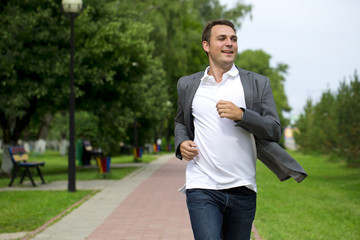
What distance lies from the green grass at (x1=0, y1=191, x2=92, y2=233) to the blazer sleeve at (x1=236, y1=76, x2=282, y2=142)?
6210mm

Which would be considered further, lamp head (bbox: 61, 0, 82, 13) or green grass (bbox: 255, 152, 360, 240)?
lamp head (bbox: 61, 0, 82, 13)

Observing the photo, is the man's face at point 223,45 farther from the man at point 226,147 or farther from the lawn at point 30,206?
the lawn at point 30,206

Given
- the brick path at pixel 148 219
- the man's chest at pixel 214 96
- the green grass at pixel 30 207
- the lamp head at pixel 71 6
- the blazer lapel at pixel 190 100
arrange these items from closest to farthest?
the man's chest at pixel 214 96 → the blazer lapel at pixel 190 100 → the brick path at pixel 148 219 → the green grass at pixel 30 207 → the lamp head at pixel 71 6

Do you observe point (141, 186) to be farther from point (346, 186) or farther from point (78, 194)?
point (346, 186)

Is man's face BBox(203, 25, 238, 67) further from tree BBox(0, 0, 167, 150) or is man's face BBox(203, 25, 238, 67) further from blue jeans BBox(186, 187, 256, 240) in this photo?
tree BBox(0, 0, 167, 150)

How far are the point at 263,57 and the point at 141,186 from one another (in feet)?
226

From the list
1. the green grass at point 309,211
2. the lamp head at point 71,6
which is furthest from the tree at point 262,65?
the lamp head at point 71,6

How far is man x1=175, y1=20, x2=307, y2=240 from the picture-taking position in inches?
135

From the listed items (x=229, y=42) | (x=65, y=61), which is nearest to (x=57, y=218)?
(x=229, y=42)

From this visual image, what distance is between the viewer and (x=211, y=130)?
352 cm

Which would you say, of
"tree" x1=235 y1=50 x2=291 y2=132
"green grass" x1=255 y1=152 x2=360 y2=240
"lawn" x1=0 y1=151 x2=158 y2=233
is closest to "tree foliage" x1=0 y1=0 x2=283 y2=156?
"lawn" x1=0 y1=151 x2=158 y2=233

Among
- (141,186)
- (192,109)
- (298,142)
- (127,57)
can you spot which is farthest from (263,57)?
(192,109)

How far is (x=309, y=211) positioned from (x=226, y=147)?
7846 mm

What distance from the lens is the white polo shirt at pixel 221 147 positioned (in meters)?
3.48
